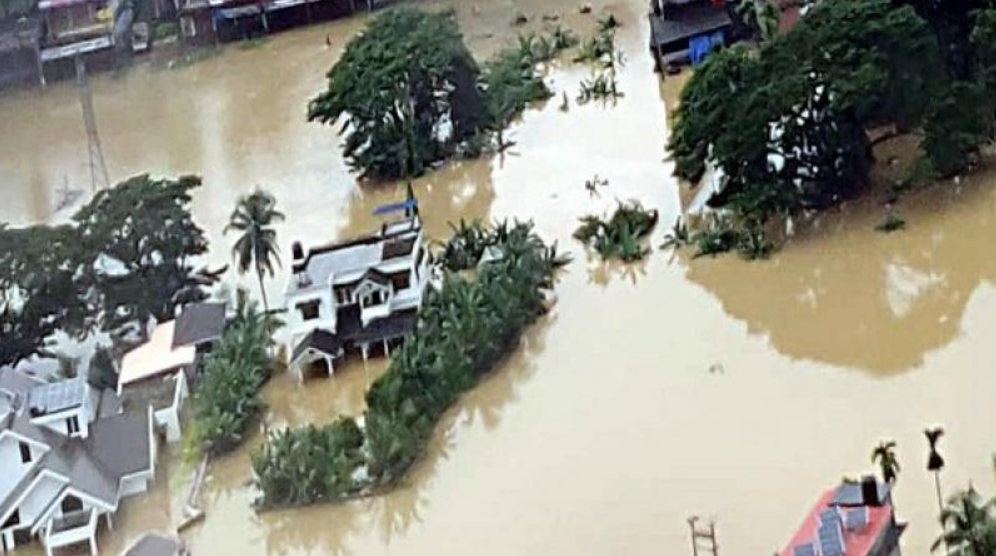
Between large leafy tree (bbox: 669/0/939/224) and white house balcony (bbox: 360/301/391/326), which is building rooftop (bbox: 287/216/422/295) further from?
large leafy tree (bbox: 669/0/939/224)

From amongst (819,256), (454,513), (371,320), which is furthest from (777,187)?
(454,513)

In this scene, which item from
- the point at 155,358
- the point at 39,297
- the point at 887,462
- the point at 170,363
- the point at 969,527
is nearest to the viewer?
the point at 969,527

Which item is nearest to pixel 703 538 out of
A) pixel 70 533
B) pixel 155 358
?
pixel 70 533

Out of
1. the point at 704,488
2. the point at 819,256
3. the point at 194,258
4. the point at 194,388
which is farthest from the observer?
the point at 194,258

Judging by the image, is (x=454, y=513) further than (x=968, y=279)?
No

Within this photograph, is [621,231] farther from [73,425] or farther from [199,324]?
[73,425]

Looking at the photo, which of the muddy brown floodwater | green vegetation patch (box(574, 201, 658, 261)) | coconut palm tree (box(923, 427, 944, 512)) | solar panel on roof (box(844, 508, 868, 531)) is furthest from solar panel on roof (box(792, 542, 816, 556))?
green vegetation patch (box(574, 201, 658, 261))

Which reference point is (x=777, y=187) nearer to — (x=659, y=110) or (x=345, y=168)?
(x=659, y=110)

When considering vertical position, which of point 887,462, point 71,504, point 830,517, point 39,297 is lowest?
point 71,504
